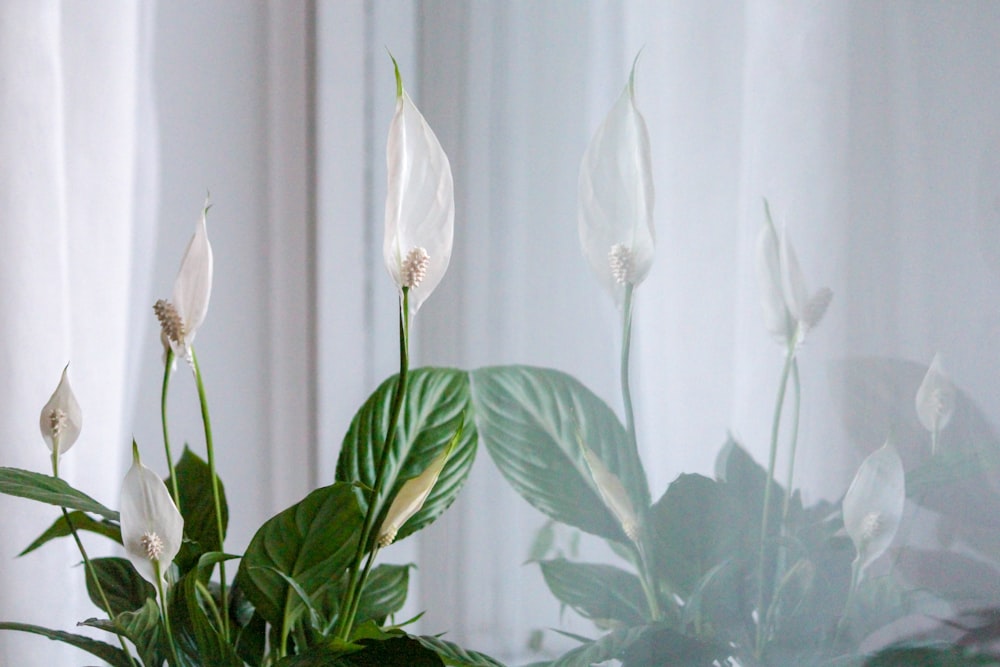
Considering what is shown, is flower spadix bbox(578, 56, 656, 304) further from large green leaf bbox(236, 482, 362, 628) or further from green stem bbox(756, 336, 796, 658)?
large green leaf bbox(236, 482, 362, 628)

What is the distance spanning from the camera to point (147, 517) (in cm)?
56

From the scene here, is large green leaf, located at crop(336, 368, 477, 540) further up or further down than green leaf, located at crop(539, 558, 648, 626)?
further up

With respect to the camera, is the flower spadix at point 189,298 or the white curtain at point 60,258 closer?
the flower spadix at point 189,298

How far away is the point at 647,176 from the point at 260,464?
743 mm

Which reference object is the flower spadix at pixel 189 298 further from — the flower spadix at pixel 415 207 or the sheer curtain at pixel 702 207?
the sheer curtain at pixel 702 207

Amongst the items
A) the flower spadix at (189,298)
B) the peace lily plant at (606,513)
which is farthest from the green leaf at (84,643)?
the flower spadix at (189,298)

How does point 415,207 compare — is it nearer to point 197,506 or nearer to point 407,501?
point 407,501

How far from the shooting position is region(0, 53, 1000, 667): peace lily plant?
474 mm

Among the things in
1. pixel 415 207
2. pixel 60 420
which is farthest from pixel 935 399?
pixel 60 420

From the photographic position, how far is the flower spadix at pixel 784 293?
518 millimetres

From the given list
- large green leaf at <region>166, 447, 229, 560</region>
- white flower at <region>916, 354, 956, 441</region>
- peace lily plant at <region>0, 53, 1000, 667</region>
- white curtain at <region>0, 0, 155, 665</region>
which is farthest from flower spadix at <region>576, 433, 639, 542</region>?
white curtain at <region>0, 0, 155, 665</region>

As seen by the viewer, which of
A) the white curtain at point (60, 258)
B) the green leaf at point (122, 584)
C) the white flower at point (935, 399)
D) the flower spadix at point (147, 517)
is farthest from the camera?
the white curtain at point (60, 258)

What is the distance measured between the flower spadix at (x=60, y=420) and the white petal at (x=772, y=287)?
1.69ft

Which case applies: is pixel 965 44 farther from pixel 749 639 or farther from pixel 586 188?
pixel 749 639
